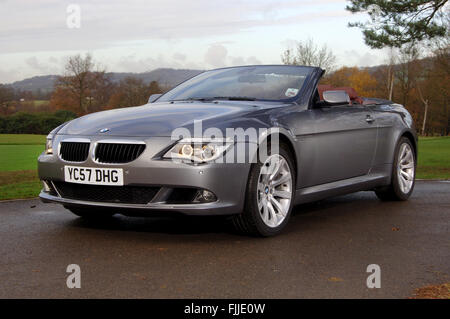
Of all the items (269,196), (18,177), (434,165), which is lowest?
(434,165)

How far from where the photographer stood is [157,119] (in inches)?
208

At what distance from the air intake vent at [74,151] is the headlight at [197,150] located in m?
0.78

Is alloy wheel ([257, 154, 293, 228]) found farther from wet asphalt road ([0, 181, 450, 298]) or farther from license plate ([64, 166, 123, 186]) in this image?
license plate ([64, 166, 123, 186])

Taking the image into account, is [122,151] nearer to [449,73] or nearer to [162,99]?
[162,99]

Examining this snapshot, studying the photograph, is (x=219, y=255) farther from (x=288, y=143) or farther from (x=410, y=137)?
(x=410, y=137)

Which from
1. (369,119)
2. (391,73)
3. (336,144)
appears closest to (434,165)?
(369,119)

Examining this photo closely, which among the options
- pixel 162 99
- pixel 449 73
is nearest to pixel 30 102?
pixel 449 73

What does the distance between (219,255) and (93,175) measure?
124cm

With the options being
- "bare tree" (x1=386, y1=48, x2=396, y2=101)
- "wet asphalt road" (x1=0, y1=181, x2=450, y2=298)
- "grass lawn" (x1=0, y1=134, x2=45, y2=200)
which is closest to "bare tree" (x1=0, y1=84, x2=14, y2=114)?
"grass lawn" (x1=0, y1=134, x2=45, y2=200)

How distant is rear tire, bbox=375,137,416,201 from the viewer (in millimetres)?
7602

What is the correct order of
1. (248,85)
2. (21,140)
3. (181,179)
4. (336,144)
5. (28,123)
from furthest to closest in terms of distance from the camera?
(28,123), (21,140), (248,85), (336,144), (181,179)

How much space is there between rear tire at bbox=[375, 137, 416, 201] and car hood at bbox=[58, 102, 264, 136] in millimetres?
2626

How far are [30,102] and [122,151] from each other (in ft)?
207

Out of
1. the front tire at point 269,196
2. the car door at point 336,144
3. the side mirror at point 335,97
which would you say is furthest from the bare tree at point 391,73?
the front tire at point 269,196
